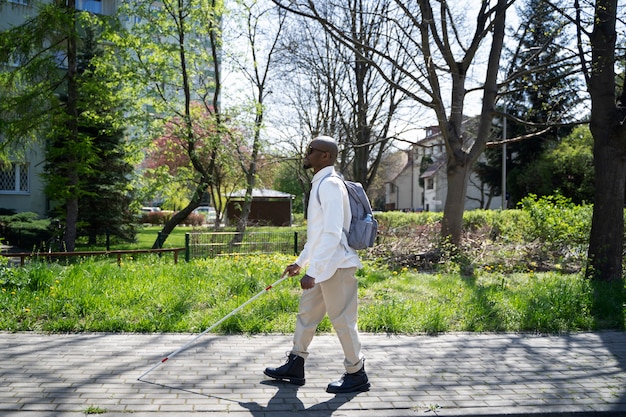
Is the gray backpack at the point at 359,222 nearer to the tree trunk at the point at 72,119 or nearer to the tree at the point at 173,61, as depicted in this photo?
the tree trunk at the point at 72,119

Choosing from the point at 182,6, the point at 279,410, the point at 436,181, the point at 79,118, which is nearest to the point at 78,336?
the point at 279,410

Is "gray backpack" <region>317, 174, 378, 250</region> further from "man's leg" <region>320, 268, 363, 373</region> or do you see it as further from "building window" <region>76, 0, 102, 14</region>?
"building window" <region>76, 0, 102, 14</region>

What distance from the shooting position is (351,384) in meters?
4.41

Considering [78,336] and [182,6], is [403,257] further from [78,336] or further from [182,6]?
[182,6]

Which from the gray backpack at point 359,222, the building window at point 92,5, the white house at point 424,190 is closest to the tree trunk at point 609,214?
the gray backpack at point 359,222

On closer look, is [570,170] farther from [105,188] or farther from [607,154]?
[105,188]

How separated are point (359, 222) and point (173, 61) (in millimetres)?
15823

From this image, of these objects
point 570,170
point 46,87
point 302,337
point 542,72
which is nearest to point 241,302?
point 302,337

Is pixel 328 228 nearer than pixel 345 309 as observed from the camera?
Yes

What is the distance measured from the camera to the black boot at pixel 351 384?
4387 mm

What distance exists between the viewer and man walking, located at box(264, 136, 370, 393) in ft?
13.9

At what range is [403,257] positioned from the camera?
12.2 m

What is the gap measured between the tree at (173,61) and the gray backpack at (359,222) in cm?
1397

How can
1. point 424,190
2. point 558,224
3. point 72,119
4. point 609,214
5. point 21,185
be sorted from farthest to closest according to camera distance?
point 424,190, point 21,185, point 72,119, point 558,224, point 609,214
